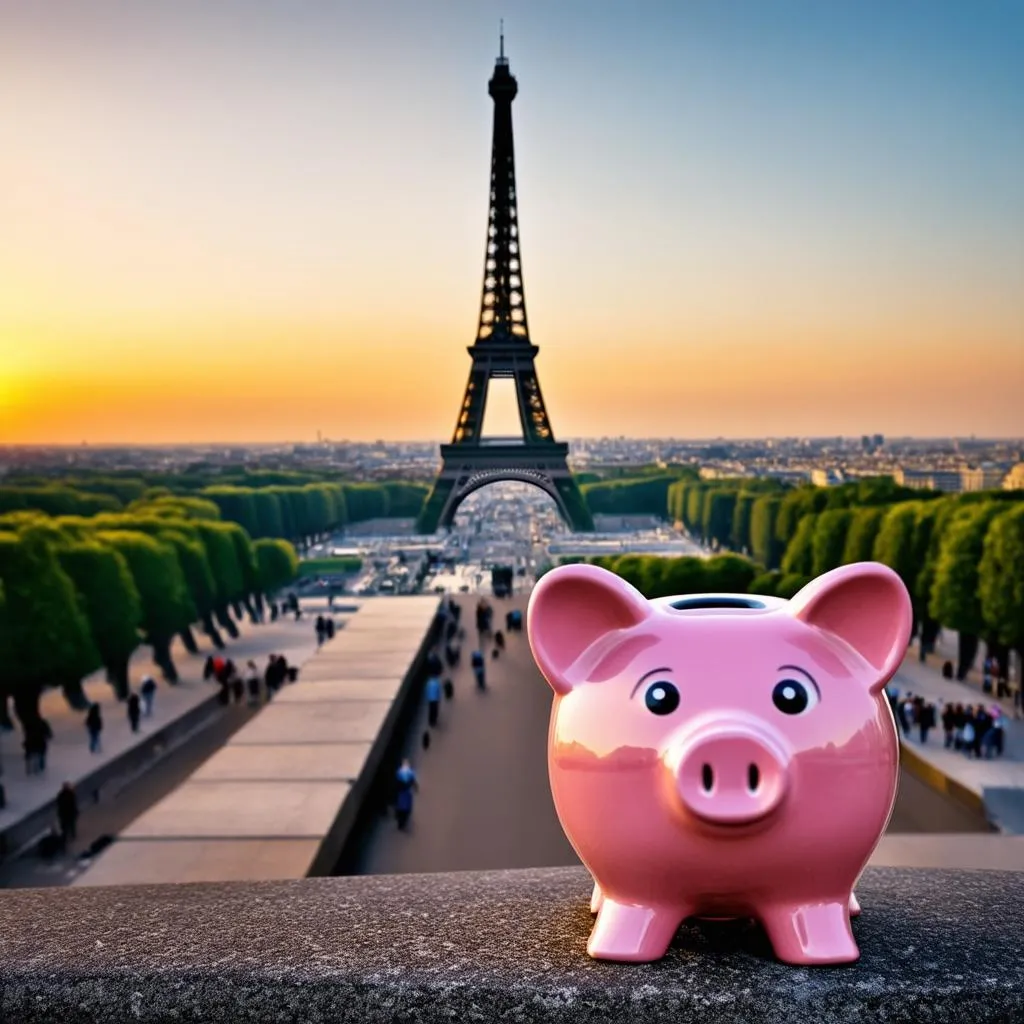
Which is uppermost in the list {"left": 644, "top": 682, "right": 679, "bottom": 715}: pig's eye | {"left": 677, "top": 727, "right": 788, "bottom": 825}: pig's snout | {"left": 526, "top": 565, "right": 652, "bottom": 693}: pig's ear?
{"left": 526, "top": 565, "right": 652, "bottom": 693}: pig's ear

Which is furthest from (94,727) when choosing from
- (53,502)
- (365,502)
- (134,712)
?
(365,502)

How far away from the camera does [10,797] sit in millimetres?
15461

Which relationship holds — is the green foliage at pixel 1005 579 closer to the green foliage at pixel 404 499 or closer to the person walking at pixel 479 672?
the person walking at pixel 479 672

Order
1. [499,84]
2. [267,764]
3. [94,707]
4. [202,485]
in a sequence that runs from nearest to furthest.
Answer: [267,764]
[94,707]
[499,84]
[202,485]

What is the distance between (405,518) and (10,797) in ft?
194

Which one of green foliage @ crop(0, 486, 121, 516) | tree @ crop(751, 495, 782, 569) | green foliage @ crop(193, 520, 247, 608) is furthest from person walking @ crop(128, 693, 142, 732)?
tree @ crop(751, 495, 782, 569)

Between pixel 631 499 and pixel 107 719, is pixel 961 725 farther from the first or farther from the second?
pixel 631 499

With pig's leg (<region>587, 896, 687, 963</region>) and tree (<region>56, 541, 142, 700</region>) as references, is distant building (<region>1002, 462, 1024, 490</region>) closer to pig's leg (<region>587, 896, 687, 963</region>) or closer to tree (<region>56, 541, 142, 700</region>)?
tree (<region>56, 541, 142, 700</region>)

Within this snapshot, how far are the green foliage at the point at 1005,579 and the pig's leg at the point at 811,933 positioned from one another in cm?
1880

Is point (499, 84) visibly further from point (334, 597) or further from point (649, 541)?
point (334, 597)

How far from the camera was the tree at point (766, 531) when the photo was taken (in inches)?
1620

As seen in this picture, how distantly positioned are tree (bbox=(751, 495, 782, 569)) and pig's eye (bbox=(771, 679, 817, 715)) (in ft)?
127

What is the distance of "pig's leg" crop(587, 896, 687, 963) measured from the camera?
332 centimetres

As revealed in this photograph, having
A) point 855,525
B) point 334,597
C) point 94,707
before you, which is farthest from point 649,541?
point 94,707
